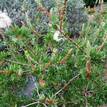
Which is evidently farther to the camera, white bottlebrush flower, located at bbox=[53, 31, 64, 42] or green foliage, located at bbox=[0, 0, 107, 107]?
green foliage, located at bbox=[0, 0, 107, 107]

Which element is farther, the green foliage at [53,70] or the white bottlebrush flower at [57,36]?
the green foliage at [53,70]

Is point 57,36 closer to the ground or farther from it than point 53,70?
farther from it

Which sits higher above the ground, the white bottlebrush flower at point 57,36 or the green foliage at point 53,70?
the white bottlebrush flower at point 57,36

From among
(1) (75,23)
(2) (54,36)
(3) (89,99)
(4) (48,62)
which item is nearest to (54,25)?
(2) (54,36)

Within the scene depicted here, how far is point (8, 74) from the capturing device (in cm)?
301

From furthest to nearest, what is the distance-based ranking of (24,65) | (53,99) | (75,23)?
(75,23) < (24,65) < (53,99)

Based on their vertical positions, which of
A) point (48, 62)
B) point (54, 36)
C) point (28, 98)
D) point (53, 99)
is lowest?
point (28, 98)

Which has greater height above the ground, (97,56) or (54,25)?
(54,25)

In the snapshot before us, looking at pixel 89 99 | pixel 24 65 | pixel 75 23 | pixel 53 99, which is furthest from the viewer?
pixel 75 23

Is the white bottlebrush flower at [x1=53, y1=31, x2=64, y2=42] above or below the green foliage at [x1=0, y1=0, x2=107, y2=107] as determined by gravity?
above

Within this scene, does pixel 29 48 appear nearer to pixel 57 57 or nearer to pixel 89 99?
pixel 57 57

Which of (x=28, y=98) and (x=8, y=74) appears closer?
(x=8, y=74)

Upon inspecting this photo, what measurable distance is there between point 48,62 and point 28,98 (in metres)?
0.53

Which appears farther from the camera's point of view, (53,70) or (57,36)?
(53,70)
